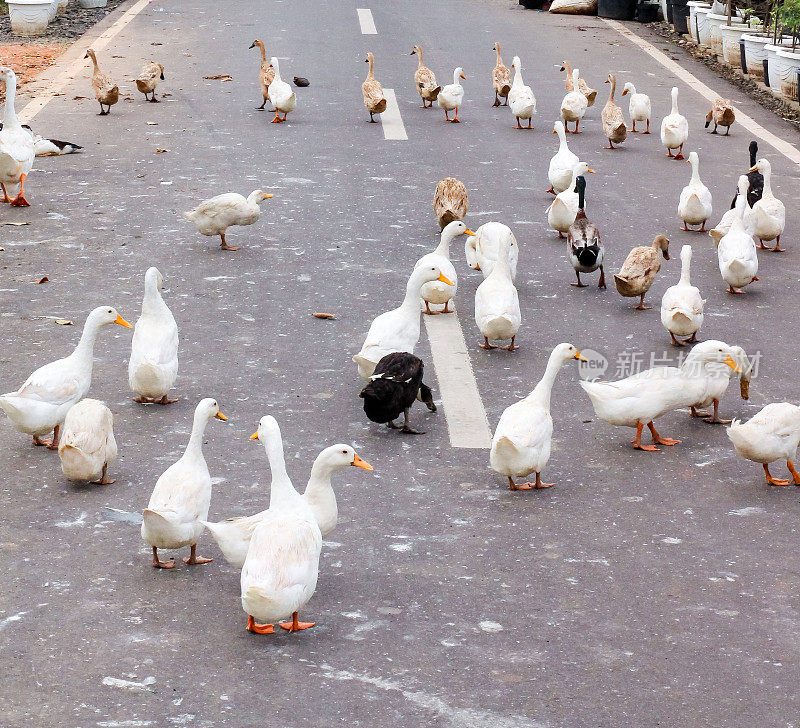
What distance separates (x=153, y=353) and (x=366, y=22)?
16.0 metres

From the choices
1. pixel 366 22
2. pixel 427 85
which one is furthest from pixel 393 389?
pixel 366 22

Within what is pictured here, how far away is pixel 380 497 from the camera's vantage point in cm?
555

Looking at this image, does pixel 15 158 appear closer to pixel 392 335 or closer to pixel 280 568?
pixel 392 335

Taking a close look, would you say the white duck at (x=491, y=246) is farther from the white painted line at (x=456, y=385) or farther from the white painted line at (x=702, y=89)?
the white painted line at (x=702, y=89)

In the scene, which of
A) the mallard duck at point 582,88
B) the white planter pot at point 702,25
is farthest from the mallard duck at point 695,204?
the white planter pot at point 702,25

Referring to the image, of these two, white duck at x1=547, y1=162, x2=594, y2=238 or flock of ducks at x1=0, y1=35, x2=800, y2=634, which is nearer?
flock of ducks at x1=0, y1=35, x2=800, y2=634

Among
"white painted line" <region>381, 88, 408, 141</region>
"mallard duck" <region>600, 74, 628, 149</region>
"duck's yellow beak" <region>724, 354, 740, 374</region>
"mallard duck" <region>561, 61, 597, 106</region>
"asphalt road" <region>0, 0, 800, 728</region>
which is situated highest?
"mallard duck" <region>561, 61, 597, 106</region>

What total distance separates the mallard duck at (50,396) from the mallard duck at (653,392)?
2.72 metres

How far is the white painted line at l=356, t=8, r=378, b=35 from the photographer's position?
2005 centimetres

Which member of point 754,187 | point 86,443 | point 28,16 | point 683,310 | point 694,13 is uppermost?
point 694,13

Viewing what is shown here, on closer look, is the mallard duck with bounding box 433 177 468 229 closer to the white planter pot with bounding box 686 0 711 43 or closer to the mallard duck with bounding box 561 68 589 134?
the mallard duck with bounding box 561 68 589 134

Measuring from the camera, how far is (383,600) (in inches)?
185

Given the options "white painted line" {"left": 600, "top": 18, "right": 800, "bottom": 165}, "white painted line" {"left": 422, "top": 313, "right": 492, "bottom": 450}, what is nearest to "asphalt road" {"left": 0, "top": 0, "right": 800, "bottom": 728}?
"white painted line" {"left": 422, "top": 313, "right": 492, "bottom": 450}

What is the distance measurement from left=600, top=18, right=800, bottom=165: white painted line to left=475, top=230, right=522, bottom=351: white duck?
20.6ft
